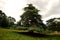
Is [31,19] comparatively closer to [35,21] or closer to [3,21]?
[35,21]

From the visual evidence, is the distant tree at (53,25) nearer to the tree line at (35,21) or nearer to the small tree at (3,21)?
the tree line at (35,21)

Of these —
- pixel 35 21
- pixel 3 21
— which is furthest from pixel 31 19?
pixel 3 21

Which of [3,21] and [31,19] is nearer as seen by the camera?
[31,19]

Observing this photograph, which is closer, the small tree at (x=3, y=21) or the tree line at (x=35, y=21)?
the tree line at (x=35, y=21)

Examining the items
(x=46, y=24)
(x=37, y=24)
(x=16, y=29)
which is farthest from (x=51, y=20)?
(x=16, y=29)

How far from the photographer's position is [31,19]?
31.7 m

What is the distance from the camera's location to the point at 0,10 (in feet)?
121

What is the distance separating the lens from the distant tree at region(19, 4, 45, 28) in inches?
1227

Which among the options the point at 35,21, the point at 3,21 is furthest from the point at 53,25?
the point at 3,21

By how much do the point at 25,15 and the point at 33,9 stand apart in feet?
8.46

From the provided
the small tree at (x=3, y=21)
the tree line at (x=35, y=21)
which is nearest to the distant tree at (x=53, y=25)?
the tree line at (x=35, y=21)

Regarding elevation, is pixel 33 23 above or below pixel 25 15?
below

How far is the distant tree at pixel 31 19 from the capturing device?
31.2 meters

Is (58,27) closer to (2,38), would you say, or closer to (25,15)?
(25,15)
